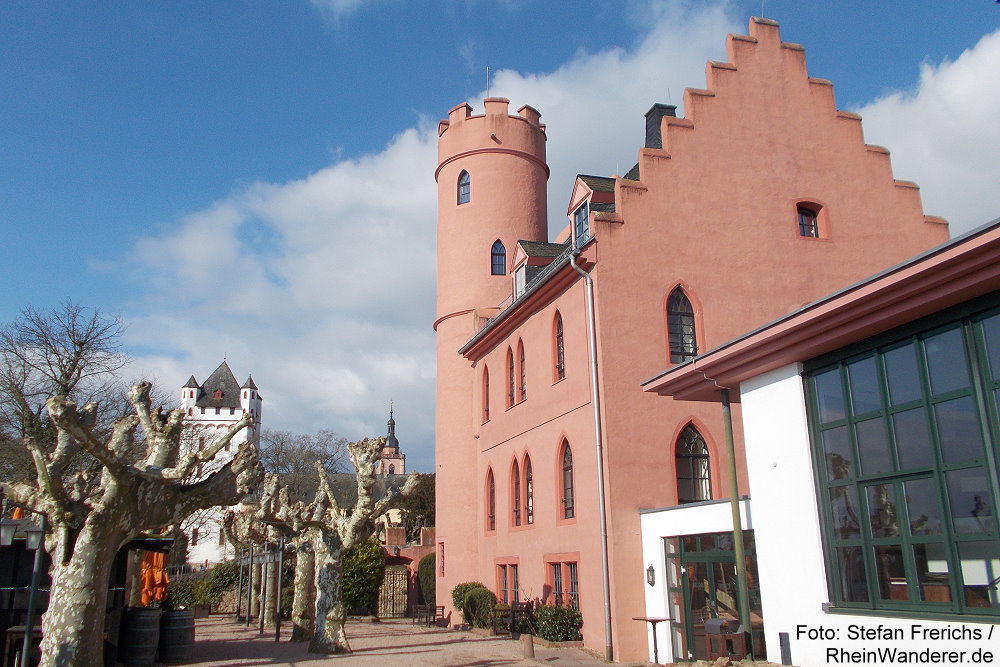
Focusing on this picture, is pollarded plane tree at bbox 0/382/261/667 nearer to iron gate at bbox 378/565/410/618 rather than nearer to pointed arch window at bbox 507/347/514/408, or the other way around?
pointed arch window at bbox 507/347/514/408

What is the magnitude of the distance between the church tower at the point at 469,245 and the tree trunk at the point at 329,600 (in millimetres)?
8165

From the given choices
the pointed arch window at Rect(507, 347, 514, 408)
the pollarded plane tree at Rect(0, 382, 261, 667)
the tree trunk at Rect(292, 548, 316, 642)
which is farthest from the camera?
the pointed arch window at Rect(507, 347, 514, 408)

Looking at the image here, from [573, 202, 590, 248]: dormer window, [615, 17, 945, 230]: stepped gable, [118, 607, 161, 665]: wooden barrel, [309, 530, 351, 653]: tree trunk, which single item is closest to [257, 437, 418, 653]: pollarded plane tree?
[309, 530, 351, 653]: tree trunk

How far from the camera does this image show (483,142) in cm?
3041

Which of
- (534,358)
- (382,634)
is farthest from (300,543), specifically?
(534,358)

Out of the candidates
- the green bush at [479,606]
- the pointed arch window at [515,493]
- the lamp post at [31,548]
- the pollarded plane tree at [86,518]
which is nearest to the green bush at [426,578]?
the green bush at [479,606]

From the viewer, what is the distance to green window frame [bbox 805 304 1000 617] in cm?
881

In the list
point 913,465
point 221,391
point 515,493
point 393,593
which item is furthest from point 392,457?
point 913,465

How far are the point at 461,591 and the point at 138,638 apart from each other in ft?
36.0

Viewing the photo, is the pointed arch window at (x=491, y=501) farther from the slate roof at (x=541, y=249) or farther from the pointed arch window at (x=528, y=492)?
A: the slate roof at (x=541, y=249)

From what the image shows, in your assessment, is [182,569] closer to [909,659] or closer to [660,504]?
[660,504]

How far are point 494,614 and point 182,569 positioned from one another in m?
36.9

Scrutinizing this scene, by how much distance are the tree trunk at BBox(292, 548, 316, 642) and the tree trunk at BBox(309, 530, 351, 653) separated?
11.9 feet

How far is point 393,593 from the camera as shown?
36.5m
